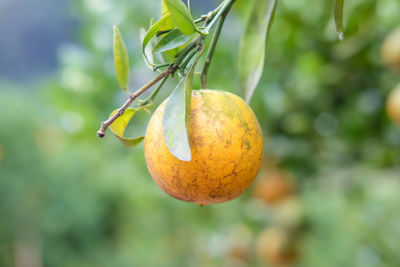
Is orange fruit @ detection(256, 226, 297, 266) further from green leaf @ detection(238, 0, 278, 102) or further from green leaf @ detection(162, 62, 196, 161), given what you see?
green leaf @ detection(162, 62, 196, 161)

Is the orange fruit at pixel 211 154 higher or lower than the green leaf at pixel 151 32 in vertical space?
lower

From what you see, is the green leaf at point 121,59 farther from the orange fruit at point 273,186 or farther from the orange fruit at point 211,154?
the orange fruit at point 273,186

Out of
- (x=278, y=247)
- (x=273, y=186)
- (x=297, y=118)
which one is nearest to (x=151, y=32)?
(x=297, y=118)

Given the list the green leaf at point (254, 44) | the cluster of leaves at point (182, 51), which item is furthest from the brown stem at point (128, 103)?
the green leaf at point (254, 44)

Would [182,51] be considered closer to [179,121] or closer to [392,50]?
[179,121]

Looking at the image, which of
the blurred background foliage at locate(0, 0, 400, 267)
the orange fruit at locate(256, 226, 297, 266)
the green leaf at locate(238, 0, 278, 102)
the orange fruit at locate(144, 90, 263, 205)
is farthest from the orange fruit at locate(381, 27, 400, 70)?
the orange fruit at locate(256, 226, 297, 266)

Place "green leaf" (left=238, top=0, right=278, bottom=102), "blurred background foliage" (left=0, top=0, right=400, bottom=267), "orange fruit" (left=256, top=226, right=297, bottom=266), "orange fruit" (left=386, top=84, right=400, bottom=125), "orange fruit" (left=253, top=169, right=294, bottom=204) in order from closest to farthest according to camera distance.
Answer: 1. "green leaf" (left=238, top=0, right=278, bottom=102)
2. "orange fruit" (left=386, top=84, right=400, bottom=125)
3. "blurred background foliage" (left=0, top=0, right=400, bottom=267)
4. "orange fruit" (left=253, top=169, right=294, bottom=204)
5. "orange fruit" (left=256, top=226, right=297, bottom=266)
